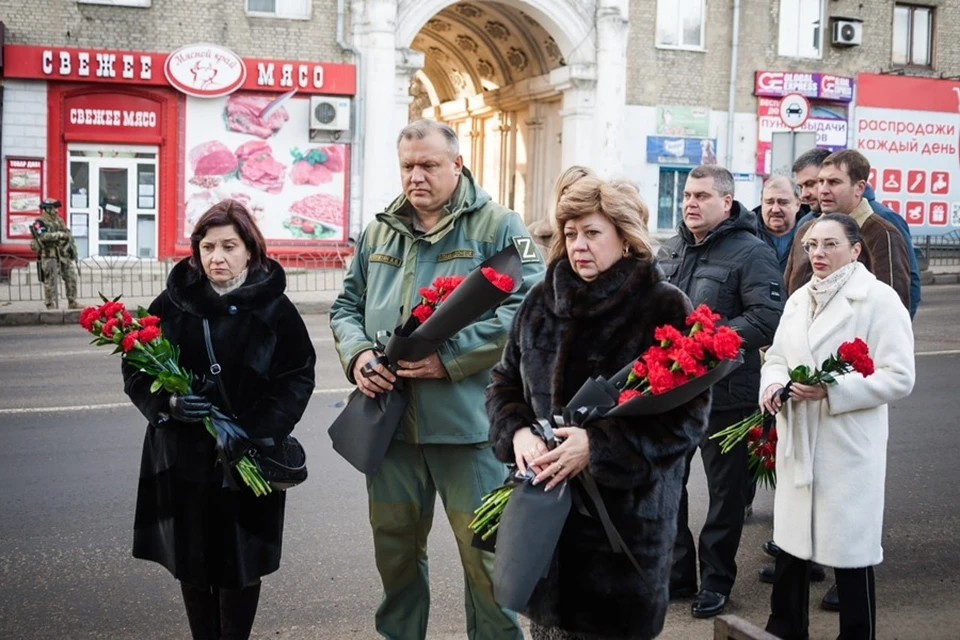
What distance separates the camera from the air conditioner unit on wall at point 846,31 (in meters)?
29.3

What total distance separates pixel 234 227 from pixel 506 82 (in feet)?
94.2

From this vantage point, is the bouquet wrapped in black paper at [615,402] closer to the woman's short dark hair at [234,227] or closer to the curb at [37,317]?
the woman's short dark hair at [234,227]

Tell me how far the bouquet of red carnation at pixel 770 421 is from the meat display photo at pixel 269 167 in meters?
19.7

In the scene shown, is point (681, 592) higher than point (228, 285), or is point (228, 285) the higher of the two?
point (228, 285)

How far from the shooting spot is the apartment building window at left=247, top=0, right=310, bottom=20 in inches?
958

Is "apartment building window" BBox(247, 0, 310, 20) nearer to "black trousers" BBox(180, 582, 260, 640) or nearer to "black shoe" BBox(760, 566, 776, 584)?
"black shoe" BBox(760, 566, 776, 584)

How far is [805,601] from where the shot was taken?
485cm

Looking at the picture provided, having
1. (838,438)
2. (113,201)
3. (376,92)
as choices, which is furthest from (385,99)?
(838,438)

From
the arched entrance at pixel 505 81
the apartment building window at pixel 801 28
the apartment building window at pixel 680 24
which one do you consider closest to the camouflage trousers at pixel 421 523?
the arched entrance at pixel 505 81

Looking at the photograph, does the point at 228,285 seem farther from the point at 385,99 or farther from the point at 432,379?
the point at 385,99

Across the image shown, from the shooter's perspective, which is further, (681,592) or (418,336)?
(681,592)

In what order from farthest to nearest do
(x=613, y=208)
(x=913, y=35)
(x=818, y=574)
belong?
1. (x=913, y=35)
2. (x=818, y=574)
3. (x=613, y=208)

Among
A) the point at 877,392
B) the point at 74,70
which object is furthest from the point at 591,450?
the point at 74,70


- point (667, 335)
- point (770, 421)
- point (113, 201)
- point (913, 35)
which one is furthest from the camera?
point (913, 35)
